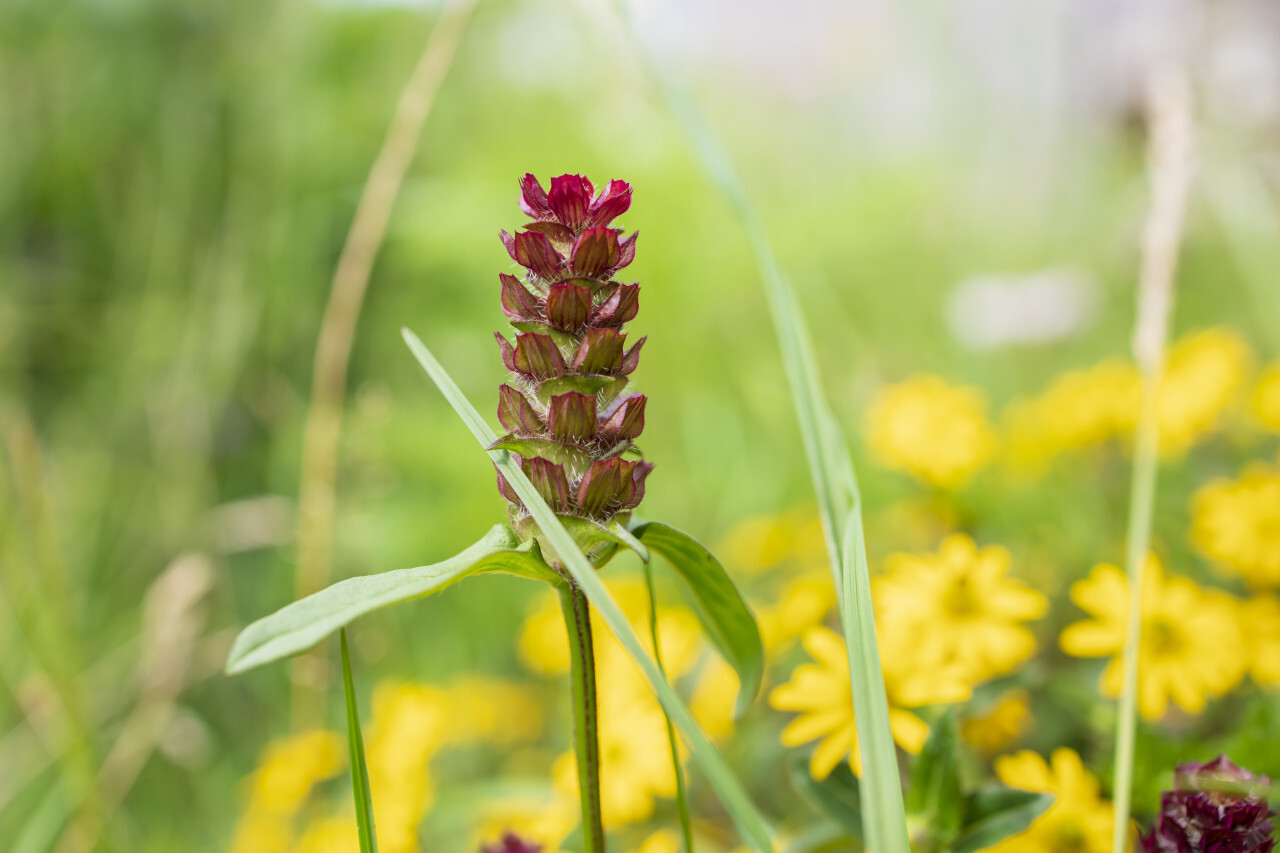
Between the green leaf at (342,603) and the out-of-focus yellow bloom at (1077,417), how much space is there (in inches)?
34.4

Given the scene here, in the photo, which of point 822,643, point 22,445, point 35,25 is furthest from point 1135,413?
point 35,25

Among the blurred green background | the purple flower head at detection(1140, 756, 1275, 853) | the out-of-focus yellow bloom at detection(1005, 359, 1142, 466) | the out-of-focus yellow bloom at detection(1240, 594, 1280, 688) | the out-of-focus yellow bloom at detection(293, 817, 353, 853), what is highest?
the blurred green background

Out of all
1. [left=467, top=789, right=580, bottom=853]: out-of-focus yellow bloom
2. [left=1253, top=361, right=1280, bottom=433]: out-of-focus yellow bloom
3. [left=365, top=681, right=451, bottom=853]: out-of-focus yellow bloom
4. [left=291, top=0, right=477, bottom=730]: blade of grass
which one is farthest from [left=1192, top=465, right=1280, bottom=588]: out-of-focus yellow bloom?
[left=291, top=0, right=477, bottom=730]: blade of grass

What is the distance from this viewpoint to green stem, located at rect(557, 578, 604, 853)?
349mm

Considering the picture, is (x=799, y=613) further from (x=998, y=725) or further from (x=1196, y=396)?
(x=1196, y=396)

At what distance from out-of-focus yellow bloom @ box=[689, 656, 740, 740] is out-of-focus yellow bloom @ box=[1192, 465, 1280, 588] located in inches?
15.9

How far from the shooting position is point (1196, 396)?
93 cm

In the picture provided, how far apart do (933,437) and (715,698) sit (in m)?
0.34

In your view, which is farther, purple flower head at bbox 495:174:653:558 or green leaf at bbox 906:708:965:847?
green leaf at bbox 906:708:965:847

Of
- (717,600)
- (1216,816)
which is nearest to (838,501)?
(717,600)

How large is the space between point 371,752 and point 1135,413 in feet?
2.87

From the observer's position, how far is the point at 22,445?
2.87ft

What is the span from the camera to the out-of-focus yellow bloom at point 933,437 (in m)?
0.84

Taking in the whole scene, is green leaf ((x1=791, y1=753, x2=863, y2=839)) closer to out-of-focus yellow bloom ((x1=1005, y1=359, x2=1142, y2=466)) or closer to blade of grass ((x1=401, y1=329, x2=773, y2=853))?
blade of grass ((x1=401, y1=329, x2=773, y2=853))
